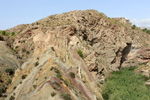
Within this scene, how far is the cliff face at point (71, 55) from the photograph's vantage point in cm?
2797

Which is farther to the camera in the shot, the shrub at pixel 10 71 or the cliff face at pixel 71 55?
the shrub at pixel 10 71

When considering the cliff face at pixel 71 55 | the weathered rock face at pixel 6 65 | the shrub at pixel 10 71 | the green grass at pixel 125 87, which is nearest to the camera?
the cliff face at pixel 71 55

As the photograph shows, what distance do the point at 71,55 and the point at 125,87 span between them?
15029 mm

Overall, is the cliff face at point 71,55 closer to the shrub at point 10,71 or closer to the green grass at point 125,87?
the shrub at point 10,71

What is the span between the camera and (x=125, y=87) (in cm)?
4381

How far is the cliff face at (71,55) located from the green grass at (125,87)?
2.26 meters

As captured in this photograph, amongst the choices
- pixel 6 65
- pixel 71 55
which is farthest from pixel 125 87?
pixel 6 65

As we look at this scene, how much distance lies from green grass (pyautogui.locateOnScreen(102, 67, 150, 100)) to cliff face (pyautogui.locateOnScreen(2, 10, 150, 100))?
7.41ft

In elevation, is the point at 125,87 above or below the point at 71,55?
below

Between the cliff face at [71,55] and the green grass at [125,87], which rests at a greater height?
the cliff face at [71,55]

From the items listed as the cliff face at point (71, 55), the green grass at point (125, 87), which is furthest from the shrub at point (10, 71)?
the green grass at point (125, 87)

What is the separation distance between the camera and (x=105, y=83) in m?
45.4

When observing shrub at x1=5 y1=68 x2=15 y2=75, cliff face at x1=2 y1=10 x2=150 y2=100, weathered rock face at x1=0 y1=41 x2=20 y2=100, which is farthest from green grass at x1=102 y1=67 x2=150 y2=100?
weathered rock face at x1=0 y1=41 x2=20 y2=100

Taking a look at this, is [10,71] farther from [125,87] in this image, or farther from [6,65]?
[125,87]
